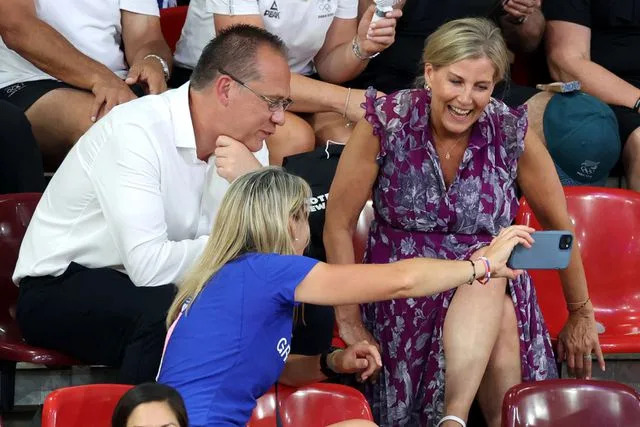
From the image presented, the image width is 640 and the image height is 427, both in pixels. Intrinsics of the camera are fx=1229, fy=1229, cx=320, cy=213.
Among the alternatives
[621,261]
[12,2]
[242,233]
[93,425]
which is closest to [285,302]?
[242,233]

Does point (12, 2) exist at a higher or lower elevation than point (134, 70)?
higher

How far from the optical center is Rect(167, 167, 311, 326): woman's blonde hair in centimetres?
259

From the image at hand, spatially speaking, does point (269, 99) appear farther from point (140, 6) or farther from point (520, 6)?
point (520, 6)

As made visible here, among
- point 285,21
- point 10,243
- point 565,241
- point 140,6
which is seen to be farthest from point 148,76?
point 565,241

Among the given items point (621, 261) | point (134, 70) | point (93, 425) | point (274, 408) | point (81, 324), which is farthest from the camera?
point (134, 70)

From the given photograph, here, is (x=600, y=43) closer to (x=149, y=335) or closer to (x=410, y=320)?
(x=410, y=320)

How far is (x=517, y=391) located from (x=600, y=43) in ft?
7.05

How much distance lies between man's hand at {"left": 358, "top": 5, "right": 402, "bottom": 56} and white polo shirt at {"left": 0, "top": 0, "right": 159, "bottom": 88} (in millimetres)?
730

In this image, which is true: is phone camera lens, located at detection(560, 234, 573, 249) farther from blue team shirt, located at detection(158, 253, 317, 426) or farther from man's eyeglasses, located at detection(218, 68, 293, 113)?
man's eyeglasses, located at detection(218, 68, 293, 113)

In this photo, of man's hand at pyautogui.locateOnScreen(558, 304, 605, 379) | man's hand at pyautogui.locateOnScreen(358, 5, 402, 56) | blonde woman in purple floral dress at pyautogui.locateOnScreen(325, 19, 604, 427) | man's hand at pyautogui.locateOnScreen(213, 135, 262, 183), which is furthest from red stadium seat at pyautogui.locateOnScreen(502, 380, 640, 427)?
man's hand at pyautogui.locateOnScreen(358, 5, 402, 56)

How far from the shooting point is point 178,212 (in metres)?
3.26

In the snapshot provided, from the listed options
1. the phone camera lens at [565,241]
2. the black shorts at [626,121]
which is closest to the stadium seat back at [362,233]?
the phone camera lens at [565,241]

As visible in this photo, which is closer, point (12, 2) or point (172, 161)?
point (172, 161)

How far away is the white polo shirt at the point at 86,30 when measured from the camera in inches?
156
